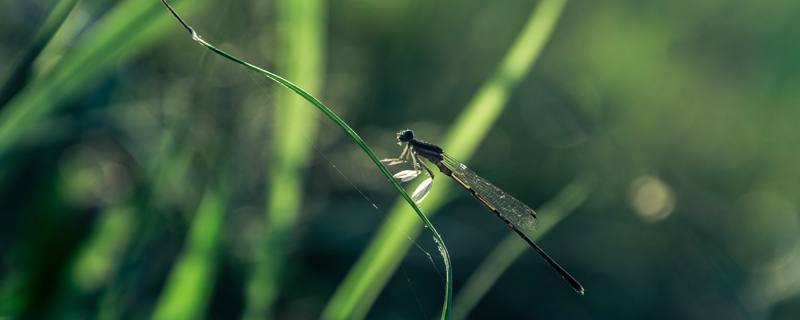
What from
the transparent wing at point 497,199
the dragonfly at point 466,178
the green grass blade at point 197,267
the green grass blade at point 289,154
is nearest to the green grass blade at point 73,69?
the green grass blade at point 289,154

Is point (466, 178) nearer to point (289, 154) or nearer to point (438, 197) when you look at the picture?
point (438, 197)

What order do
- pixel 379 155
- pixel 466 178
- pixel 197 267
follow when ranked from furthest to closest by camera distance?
pixel 379 155 → pixel 466 178 → pixel 197 267

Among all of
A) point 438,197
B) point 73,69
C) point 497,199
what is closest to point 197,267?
point 73,69

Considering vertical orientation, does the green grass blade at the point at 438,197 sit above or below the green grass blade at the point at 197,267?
above

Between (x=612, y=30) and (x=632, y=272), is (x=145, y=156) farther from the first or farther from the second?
(x=612, y=30)

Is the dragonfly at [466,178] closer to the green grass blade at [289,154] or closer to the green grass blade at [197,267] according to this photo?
the green grass blade at [289,154]

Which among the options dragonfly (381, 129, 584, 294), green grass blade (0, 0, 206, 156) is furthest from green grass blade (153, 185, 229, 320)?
dragonfly (381, 129, 584, 294)

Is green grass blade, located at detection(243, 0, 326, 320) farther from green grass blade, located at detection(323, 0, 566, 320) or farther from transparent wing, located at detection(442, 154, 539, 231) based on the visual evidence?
transparent wing, located at detection(442, 154, 539, 231)
